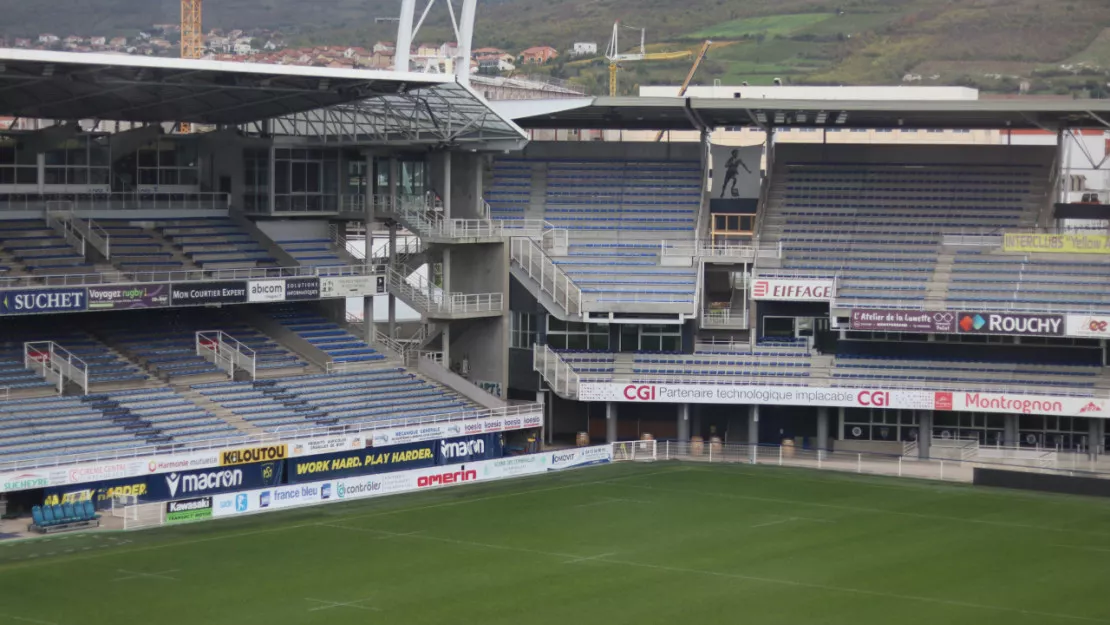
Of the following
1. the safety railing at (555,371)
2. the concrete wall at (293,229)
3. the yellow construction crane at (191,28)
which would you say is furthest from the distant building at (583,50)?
the safety railing at (555,371)

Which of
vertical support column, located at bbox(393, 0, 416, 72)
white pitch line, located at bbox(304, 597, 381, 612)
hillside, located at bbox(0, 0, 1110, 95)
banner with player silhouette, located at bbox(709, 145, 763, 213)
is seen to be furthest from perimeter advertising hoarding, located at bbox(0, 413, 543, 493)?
hillside, located at bbox(0, 0, 1110, 95)

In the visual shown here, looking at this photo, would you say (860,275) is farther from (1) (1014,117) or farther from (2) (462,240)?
(2) (462,240)

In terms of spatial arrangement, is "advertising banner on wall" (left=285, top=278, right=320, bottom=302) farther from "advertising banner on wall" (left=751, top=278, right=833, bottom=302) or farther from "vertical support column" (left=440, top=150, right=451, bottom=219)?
"advertising banner on wall" (left=751, top=278, right=833, bottom=302)

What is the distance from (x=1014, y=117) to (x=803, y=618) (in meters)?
30.4

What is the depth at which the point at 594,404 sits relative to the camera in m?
57.2

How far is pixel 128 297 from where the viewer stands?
4547cm

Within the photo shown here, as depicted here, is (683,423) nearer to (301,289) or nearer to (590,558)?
(301,289)

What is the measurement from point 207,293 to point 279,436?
5.57 meters

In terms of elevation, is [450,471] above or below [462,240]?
below

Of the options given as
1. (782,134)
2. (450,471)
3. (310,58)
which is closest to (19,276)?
(450,471)

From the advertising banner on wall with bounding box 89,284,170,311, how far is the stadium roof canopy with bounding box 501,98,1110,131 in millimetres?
15368

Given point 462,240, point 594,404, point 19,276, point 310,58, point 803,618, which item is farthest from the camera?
point 310,58

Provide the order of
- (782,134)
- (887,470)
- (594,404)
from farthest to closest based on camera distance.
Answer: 1. (782,134)
2. (594,404)
3. (887,470)

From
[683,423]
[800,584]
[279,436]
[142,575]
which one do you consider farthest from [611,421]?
[142,575]
